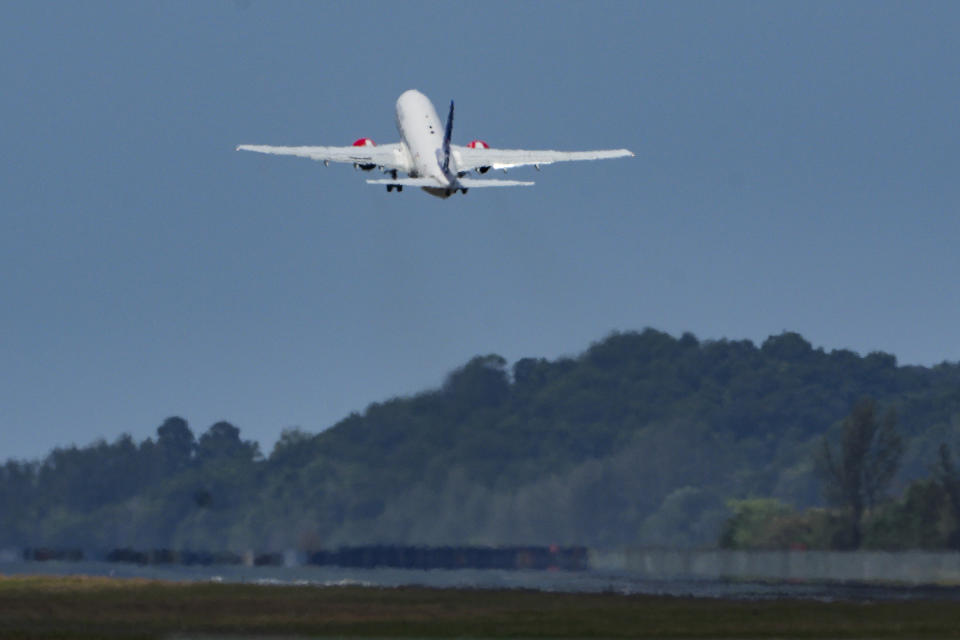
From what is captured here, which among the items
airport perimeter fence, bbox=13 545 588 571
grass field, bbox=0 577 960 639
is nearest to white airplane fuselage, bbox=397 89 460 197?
grass field, bbox=0 577 960 639

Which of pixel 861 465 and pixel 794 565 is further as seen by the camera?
pixel 861 465

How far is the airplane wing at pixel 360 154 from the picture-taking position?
112688 mm

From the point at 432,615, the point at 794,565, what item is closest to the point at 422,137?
the point at 432,615

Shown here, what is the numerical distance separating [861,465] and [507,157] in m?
50.5

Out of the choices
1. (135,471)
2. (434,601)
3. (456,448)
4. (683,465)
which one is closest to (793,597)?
(434,601)

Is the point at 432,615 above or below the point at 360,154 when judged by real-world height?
below

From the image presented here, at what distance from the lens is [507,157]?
111000mm

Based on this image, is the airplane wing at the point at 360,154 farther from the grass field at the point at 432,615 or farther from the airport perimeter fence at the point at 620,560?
the airport perimeter fence at the point at 620,560

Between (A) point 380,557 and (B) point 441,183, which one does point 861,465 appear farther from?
(B) point 441,183

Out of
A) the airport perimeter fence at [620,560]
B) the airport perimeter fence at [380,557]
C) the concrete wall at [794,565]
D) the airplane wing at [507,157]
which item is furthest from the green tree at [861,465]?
the airplane wing at [507,157]

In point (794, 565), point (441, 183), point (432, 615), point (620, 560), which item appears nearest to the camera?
point (432, 615)

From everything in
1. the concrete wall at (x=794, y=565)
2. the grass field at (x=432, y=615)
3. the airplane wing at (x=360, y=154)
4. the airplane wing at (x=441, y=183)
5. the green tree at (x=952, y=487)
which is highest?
the airplane wing at (x=360, y=154)

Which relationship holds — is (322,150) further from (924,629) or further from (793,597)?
(924,629)

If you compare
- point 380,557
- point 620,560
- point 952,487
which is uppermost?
point 952,487
